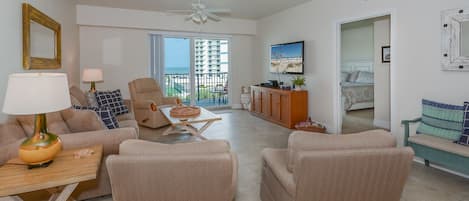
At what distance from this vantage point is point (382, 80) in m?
5.59

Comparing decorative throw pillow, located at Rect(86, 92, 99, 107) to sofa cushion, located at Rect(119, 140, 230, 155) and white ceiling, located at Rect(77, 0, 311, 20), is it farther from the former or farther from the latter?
sofa cushion, located at Rect(119, 140, 230, 155)

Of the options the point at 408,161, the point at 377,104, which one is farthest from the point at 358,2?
the point at 408,161

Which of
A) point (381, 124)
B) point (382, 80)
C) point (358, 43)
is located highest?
point (358, 43)

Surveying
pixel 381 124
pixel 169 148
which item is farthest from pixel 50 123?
pixel 381 124

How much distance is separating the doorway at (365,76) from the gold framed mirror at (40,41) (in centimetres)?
442

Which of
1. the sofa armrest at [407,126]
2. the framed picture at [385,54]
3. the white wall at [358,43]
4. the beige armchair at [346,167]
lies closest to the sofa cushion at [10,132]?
the beige armchair at [346,167]

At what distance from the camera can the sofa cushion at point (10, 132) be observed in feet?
7.33

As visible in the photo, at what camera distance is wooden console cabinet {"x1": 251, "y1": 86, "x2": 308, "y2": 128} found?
5488 mm

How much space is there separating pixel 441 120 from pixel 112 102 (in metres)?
4.45

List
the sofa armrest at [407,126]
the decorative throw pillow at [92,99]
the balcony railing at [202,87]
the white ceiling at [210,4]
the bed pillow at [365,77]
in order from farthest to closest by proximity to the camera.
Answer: the bed pillow at [365,77]
the balcony railing at [202,87]
the white ceiling at [210,4]
the decorative throw pillow at [92,99]
the sofa armrest at [407,126]

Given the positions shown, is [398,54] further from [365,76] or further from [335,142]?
[365,76]

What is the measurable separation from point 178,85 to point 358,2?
190 inches

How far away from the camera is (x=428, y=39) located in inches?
135

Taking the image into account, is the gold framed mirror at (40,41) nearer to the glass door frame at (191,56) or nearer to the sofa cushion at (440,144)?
the glass door frame at (191,56)
